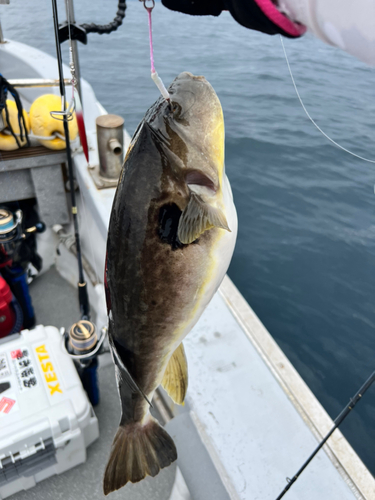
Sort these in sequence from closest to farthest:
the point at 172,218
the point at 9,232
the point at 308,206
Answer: the point at 172,218 → the point at 9,232 → the point at 308,206

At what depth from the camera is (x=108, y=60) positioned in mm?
13602

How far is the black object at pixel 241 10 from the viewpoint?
757mm

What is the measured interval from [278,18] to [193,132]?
389mm

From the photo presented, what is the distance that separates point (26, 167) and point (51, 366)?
7.63 ft

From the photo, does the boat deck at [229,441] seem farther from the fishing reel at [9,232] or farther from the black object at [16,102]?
the black object at [16,102]

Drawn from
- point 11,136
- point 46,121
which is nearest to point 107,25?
point 46,121

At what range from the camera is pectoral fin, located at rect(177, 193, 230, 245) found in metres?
0.95

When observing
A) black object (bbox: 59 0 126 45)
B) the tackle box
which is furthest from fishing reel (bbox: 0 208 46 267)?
black object (bbox: 59 0 126 45)

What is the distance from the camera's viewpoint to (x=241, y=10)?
81 cm

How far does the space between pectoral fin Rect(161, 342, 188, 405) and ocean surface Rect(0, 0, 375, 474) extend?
1079 mm

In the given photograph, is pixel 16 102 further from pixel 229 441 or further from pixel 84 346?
pixel 229 441

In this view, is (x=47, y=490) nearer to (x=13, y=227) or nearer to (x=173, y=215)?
(x=13, y=227)

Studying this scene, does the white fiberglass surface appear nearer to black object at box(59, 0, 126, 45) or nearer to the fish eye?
the fish eye

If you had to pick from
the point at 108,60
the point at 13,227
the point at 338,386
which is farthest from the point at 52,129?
the point at 108,60
